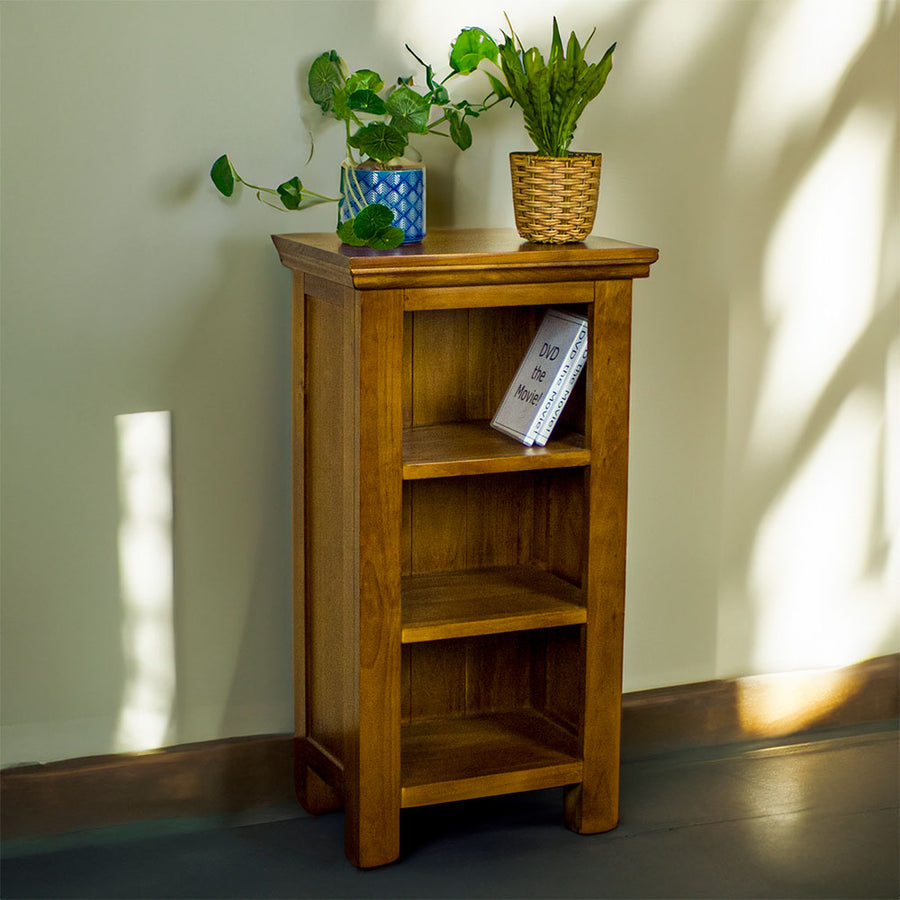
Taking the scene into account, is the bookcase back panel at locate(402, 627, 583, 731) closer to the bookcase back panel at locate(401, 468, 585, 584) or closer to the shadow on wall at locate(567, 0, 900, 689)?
the bookcase back panel at locate(401, 468, 585, 584)

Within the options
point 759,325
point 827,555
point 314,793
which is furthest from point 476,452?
point 827,555

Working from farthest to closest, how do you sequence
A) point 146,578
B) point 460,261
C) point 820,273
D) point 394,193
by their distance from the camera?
point 820,273 < point 146,578 < point 394,193 < point 460,261

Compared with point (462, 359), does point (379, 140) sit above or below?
above

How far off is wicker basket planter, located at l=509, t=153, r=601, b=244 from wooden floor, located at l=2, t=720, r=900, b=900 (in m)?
1.14

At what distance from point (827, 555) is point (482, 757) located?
107 centimetres

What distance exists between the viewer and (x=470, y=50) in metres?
2.34

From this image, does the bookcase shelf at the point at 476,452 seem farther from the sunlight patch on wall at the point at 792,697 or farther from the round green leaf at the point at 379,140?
the sunlight patch on wall at the point at 792,697

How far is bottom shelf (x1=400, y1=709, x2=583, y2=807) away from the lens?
7.63 feet

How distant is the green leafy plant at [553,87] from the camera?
7.27 ft

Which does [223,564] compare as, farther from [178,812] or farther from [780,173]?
[780,173]

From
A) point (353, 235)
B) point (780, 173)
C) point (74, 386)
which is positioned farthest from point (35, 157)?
point (780, 173)

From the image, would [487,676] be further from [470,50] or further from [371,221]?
[470,50]

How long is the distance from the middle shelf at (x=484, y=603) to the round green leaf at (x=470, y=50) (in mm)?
962

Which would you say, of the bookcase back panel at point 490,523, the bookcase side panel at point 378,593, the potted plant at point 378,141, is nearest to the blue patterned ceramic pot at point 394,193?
the potted plant at point 378,141
